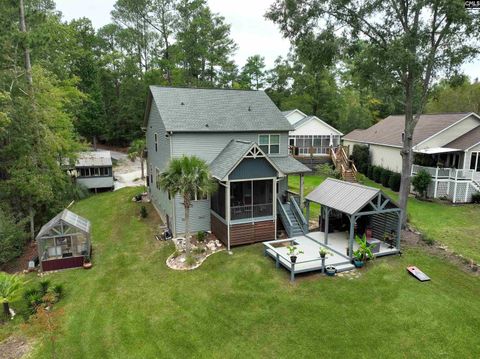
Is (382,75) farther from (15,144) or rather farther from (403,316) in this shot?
(15,144)

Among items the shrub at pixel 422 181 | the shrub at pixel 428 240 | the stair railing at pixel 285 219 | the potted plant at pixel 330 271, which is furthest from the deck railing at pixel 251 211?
the shrub at pixel 422 181

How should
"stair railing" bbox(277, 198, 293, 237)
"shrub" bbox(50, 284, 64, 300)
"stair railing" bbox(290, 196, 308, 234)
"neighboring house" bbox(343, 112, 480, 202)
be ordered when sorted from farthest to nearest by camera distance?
"neighboring house" bbox(343, 112, 480, 202), "stair railing" bbox(290, 196, 308, 234), "stair railing" bbox(277, 198, 293, 237), "shrub" bbox(50, 284, 64, 300)

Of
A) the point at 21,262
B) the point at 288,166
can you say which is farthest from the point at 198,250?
the point at 21,262

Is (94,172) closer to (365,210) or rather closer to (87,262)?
(87,262)

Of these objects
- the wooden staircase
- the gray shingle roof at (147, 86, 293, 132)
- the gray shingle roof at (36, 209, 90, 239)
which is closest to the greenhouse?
the gray shingle roof at (36, 209, 90, 239)

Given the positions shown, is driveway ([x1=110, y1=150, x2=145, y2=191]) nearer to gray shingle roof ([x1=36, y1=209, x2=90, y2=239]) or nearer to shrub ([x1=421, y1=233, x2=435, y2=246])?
gray shingle roof ([x1=36, y1=209, x2=90, y2=239])

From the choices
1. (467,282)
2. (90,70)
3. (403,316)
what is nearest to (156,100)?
(403,316)

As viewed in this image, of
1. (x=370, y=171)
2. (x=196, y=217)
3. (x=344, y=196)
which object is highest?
(x=344, y=196)
